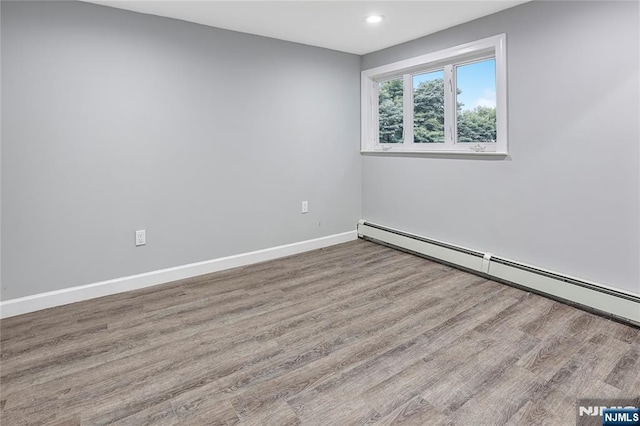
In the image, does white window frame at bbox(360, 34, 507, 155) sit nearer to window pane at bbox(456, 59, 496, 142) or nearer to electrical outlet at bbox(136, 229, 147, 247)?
window pane at bbox(456, 59, 496, 142)

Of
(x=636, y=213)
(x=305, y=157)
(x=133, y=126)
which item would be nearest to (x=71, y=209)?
(x=133, y=126)

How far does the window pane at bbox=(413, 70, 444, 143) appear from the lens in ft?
12.4

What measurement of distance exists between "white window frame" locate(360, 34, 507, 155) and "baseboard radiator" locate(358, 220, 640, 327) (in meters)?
0.92

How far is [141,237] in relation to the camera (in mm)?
3145

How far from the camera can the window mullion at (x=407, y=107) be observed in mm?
4059

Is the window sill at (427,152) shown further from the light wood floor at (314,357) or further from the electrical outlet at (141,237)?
the electrical outlet at (141,237)

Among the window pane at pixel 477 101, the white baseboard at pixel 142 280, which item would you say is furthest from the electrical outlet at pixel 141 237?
the window pane at pixel 477 101

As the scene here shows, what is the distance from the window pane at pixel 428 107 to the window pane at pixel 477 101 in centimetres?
21

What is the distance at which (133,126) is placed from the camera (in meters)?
3.03

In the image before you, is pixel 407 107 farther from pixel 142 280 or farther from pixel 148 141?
pixel 142 280

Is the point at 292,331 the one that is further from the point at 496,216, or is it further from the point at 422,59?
the point at 422,59

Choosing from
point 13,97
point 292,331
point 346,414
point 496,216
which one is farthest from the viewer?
point 496,216

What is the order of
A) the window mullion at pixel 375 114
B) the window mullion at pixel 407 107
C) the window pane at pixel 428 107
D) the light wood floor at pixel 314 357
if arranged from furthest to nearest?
the window mullion at pixel 375 114, the window mullion at pixel 407 107, the window pane at pixel 428 107, the light wood floor at pixel 314 357

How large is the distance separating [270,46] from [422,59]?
1.52 metres
